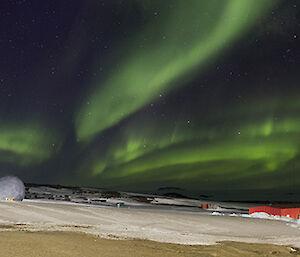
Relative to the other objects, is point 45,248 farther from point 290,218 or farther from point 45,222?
point 290,218

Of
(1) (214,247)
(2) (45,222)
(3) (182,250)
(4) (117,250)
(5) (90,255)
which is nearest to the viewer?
(5) (90,255)

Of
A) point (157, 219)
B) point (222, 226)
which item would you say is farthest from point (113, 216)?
point (222, 226)

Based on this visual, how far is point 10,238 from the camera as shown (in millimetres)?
7516

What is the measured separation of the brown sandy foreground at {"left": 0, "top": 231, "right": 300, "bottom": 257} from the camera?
644 centimetres

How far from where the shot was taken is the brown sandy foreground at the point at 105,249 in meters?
6.44

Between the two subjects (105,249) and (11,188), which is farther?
(11,188)

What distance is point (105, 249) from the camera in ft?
23.7

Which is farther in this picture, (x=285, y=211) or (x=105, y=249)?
(x=285, y=211)

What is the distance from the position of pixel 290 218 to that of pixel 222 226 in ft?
30.6

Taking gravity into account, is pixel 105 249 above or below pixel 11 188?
below

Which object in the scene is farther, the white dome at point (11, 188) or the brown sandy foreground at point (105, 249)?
the white dome at point (11, 188)

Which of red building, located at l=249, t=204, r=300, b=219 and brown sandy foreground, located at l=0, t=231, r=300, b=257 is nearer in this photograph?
brown sandy foreground, located at l=0, t=231, r=300, b=257

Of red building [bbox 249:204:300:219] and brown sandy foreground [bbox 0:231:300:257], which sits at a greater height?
red building [bbox 249:204:300:219]

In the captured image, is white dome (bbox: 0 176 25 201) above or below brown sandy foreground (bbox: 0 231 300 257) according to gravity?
above
